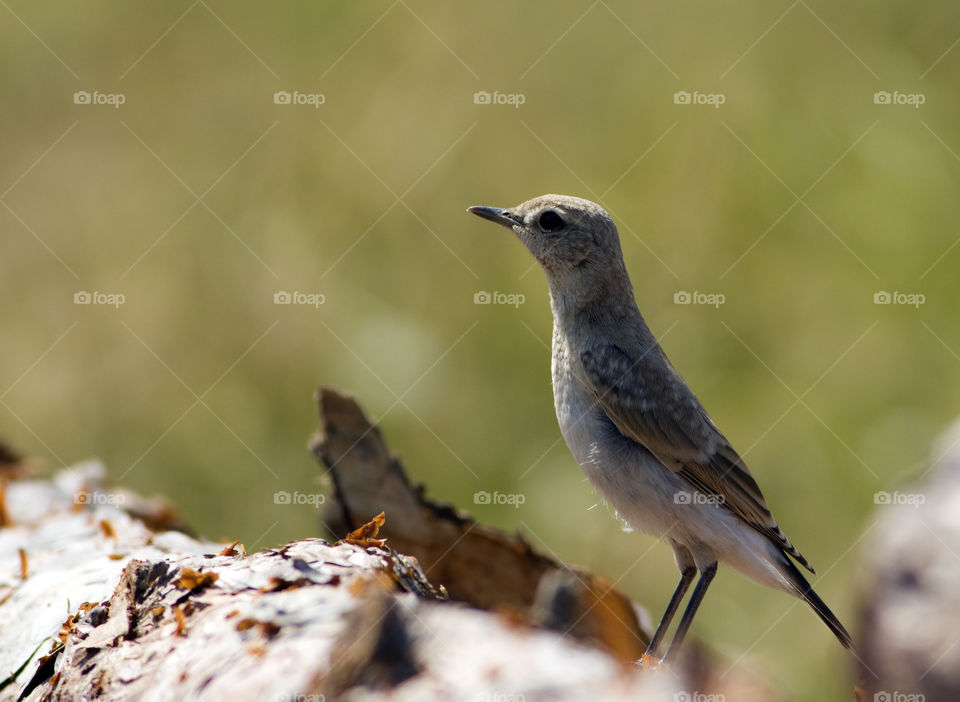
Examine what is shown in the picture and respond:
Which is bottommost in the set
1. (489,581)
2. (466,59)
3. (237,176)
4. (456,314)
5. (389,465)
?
(489,581)

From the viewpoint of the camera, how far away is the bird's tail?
214 inches

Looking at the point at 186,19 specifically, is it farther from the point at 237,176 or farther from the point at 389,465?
the point at 389,465

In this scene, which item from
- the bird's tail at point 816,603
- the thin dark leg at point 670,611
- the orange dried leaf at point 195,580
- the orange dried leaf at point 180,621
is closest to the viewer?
the orange dried leaf at point 180,621

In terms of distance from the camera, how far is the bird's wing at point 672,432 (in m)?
5.70

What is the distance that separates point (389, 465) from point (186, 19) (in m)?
8.42

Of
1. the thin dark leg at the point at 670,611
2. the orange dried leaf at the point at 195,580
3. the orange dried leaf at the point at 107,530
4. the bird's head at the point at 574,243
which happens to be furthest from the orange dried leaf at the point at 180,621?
the bird's head at the point at 574,243

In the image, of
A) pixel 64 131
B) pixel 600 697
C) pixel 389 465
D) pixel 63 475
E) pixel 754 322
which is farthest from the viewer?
pixel 64 131

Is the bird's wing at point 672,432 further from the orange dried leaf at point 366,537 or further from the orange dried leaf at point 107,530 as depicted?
the orange dried leaf at point 107,530

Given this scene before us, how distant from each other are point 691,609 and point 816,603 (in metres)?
0.72

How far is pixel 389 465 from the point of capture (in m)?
5.23

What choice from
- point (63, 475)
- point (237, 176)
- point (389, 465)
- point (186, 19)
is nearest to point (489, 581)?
point (389, 465)

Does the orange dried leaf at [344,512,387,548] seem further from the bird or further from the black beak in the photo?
the black beak

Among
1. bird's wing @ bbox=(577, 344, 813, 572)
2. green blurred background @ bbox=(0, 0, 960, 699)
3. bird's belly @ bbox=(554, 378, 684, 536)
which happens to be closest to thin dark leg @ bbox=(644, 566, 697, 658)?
bird's belly @ bbox=(554, 378, 684, 536)

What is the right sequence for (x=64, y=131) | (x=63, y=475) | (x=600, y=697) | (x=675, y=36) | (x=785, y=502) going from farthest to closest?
(x=64, y=131), (x=675, y=36), (x=785, y=502), (x=63, y=475), (x=600, y=697)
